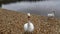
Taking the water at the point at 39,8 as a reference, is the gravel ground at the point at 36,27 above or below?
above

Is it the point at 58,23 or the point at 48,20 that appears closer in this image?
the point at 58,23

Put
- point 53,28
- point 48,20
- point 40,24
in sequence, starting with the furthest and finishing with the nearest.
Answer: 1. point 48,20
2. point 40,24
3. point 53,28

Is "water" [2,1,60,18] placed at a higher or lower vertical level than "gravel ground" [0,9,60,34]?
lower

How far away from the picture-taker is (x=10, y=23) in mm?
6004

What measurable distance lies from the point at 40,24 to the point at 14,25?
3.31ft

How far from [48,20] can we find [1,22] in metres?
1.98

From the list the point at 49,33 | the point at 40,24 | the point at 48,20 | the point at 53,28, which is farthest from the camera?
the point at 48,20

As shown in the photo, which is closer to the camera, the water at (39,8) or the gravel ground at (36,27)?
the gravel ground at (36,27)

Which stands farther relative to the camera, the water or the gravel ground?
the water

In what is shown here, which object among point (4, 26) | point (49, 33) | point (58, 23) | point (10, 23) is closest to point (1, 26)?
point (4, 26)

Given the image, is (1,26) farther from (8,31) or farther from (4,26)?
(8,31)

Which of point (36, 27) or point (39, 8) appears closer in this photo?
point (36, 27)

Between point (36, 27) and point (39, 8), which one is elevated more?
point (36, 27)

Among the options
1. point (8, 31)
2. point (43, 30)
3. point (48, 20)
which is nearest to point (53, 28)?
point (43, 30)
